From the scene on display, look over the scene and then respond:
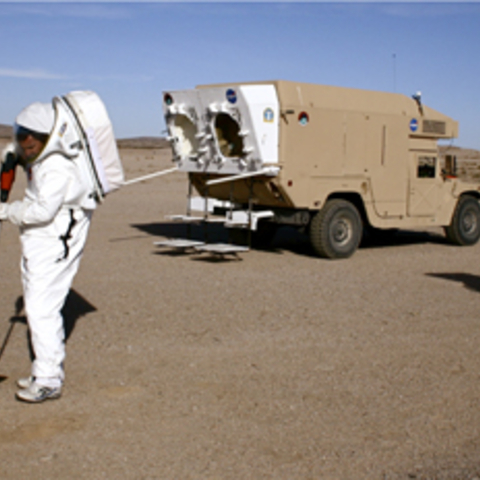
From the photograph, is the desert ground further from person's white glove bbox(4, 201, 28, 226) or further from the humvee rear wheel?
person's white glove bbox(4, 201, 28, 226)

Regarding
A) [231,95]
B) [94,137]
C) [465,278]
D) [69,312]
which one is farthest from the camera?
[231,95]

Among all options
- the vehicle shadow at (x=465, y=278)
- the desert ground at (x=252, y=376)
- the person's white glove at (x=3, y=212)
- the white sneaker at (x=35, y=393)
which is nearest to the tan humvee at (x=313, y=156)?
the desert ground at (x=252, y=376)

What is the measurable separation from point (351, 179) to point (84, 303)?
5446 mm

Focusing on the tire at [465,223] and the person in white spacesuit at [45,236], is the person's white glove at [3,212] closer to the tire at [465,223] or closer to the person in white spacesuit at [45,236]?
the person in white spacesuit at [45,236]

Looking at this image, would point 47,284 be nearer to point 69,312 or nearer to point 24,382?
point 24,382

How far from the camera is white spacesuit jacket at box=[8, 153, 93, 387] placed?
5.20 m

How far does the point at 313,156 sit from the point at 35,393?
7.33 meters

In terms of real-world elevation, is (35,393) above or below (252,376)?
above

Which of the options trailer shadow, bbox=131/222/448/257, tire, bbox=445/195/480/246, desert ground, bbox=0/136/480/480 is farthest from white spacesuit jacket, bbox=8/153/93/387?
tire, bbox=445/195/480/246

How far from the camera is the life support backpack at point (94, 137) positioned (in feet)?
17.9

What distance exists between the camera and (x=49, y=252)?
5258mm

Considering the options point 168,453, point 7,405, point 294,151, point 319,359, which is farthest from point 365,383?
point 294,151

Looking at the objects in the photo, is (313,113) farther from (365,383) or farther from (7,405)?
(7,405)

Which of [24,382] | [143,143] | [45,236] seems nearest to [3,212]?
[45,236]
